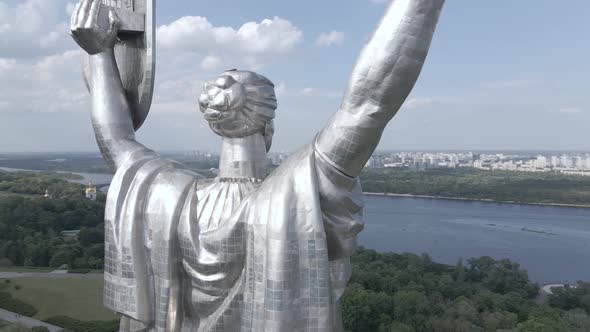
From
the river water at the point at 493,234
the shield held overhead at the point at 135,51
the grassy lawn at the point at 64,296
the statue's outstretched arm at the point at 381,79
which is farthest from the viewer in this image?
the river water at the point at 493,234

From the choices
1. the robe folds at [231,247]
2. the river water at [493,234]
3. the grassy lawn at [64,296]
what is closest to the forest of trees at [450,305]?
the river water at [493,234]

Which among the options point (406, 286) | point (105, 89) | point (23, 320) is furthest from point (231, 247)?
point (406, 286)

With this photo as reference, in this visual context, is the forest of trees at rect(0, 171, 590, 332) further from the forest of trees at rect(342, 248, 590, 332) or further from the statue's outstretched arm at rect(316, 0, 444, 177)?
the statue's outstretched arm at rect(316, 0, 444, 177)

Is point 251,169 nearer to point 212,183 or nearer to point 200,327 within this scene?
point 212,183

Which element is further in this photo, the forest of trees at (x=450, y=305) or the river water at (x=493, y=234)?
the river water at (x=493, y=234)

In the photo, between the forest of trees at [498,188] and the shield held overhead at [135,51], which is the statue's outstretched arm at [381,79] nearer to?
the shield held overhead at [135,51]

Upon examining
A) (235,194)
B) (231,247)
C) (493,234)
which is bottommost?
(493,234)

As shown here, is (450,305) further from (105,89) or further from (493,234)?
(493,234)
